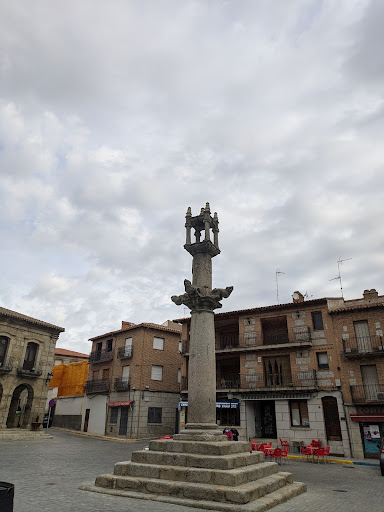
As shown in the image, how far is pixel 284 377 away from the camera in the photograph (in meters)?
24.6

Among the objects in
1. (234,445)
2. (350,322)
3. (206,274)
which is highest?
(350,322)

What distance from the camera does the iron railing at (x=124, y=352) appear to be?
31.0 meters

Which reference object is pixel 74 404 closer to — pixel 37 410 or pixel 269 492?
pixel 37 410

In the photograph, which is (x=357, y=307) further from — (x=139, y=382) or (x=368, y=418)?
(x=139, y=382)

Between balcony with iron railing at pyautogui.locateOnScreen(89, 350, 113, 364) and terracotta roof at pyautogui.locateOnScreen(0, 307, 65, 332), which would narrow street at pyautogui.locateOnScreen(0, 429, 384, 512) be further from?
balcony with iron railing at pyautogui.locateOnScreen(89, 350, 113, 364)

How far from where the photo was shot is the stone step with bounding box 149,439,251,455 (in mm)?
8523

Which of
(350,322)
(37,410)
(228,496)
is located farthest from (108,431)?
(228,496)

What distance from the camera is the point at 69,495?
7766 mm

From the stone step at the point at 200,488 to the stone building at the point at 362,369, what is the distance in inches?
571

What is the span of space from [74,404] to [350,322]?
2712 centimetres

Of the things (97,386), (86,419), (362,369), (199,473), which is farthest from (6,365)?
(362,369)

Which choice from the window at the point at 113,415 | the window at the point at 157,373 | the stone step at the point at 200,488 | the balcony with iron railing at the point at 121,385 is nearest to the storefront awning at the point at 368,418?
the stone step at the point at 200,488

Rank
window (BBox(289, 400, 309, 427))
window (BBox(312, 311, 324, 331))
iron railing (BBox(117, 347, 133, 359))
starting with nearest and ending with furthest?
window (BBox(289, 400, 309, 427))
window (BBox(312, 311, 324, 331))
iron railing (BBox(117, 347, 133, 359))

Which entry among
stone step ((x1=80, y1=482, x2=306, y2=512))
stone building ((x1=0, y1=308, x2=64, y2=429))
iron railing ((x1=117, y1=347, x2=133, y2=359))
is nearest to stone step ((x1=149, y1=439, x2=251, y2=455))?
stone step ((x1=80, y1=482, x2=306, y2=512))
